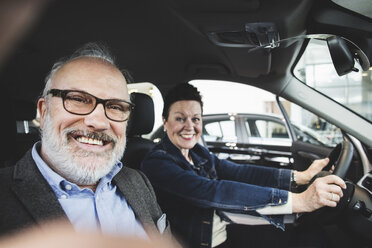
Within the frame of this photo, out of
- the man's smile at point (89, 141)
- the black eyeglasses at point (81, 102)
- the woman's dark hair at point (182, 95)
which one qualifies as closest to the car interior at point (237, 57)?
the woman's dark hair at point (182, 95)

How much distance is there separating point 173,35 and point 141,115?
641 millimetres

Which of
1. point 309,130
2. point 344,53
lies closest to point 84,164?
point 344,53

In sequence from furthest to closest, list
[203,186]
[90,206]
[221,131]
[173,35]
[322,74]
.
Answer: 1. [221,131]
2. [322,74]
3. [173,35]
4. [203,186]
5. [90,206]

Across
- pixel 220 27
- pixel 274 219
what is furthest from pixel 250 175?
pixel 220 27

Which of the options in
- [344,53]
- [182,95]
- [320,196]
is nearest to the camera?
[344,53]

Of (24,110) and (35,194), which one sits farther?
(24,110)

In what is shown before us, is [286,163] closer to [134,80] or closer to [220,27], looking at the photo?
[134,80]

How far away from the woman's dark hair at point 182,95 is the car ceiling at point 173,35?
1.08ft

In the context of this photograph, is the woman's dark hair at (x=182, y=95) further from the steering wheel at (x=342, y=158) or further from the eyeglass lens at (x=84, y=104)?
the steering wheel at (x=342, y=158)

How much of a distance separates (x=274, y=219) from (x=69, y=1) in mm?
1695

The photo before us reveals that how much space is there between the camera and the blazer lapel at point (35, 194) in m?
1.02

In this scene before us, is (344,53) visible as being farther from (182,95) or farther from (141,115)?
(141,115)

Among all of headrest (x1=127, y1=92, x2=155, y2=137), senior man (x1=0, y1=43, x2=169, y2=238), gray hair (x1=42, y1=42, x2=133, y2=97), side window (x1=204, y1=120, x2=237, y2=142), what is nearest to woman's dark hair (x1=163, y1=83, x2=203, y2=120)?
headrest (x1=127, y1=92, x2=155, y2=137)

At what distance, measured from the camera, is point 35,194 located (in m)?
1.07
